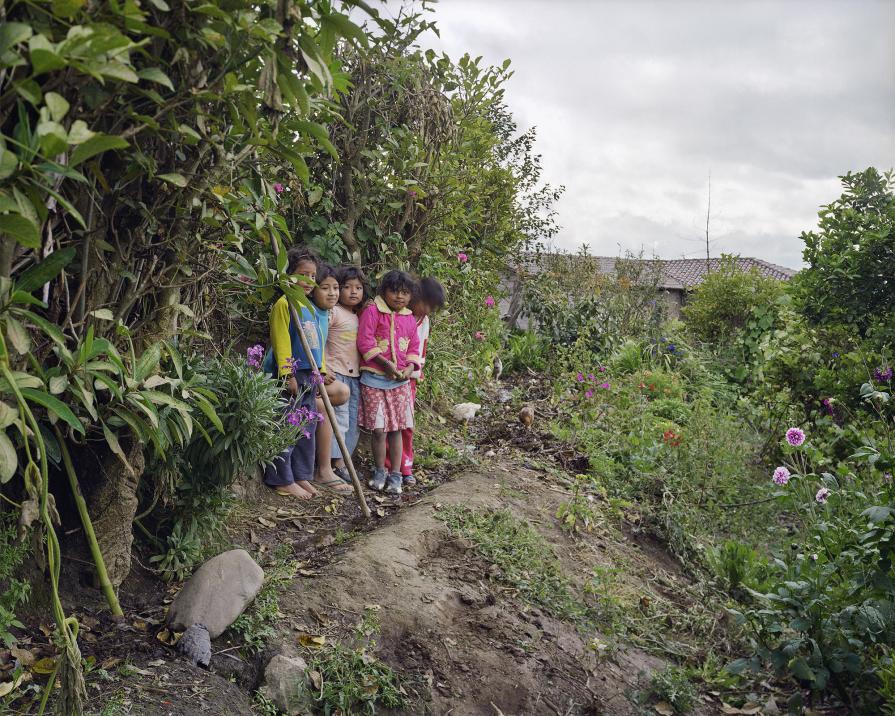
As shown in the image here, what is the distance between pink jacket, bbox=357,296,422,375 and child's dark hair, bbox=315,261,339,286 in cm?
48

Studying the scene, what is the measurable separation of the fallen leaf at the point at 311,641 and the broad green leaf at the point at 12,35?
7.85 ft

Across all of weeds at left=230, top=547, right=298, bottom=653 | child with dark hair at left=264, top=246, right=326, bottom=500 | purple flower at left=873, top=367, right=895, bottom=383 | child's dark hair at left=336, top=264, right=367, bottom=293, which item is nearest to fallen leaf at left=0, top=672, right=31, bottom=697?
weeds at left=230, top=547, right=298, bottom=653

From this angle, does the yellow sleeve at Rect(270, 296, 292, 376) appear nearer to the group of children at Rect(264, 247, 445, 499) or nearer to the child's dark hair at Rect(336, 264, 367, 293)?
the group of children at Rect(264, 247, 445, 499)

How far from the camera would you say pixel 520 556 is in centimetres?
425

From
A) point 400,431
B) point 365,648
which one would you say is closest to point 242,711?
point 365,648

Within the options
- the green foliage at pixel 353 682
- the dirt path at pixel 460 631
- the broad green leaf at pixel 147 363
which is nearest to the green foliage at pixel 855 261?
the dirt path at pixel 460 631

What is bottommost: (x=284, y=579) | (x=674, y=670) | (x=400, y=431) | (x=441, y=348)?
(x=674, y=670)

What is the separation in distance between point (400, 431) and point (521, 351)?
17.1 ft

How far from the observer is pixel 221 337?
15.6 ft

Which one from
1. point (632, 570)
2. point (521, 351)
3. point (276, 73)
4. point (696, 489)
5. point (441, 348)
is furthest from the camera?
point (521, 351)

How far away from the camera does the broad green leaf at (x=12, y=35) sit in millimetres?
1657

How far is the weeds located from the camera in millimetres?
3037

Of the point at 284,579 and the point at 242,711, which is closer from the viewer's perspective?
the point at 242,711

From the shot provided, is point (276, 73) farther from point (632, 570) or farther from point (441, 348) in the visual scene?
point (441, 348)
